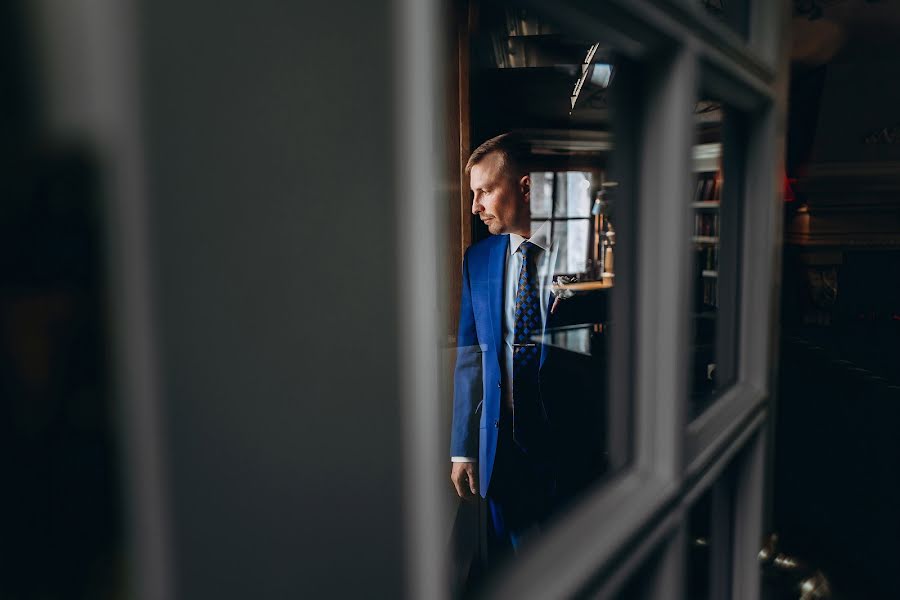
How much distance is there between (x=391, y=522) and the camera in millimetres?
298

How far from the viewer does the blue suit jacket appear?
149 cm

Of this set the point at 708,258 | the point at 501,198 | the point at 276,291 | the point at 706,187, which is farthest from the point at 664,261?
the point at 706,187

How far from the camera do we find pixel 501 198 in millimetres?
1586

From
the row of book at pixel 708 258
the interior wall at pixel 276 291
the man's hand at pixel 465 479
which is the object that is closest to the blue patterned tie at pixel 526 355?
the man's hand at pixel 465 479

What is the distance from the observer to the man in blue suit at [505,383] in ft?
4.86

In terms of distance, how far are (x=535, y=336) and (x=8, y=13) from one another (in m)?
1.37

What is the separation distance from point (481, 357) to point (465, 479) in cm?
32

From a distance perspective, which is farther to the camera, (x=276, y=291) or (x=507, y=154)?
(x=507, y=154)

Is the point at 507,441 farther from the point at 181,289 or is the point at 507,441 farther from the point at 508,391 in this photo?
A: the point at 181,289

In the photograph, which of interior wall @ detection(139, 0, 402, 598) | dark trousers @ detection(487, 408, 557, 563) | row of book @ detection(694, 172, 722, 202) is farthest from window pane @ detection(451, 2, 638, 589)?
row of book @ detection(694, 172, 722, 202)

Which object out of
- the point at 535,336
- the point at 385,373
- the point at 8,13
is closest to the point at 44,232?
the point at 8,13

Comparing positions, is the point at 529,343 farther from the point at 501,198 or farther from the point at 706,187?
the point at 706,187

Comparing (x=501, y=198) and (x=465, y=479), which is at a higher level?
(x=501, y=198)

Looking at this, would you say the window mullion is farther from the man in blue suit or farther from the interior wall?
the man in blue suit
